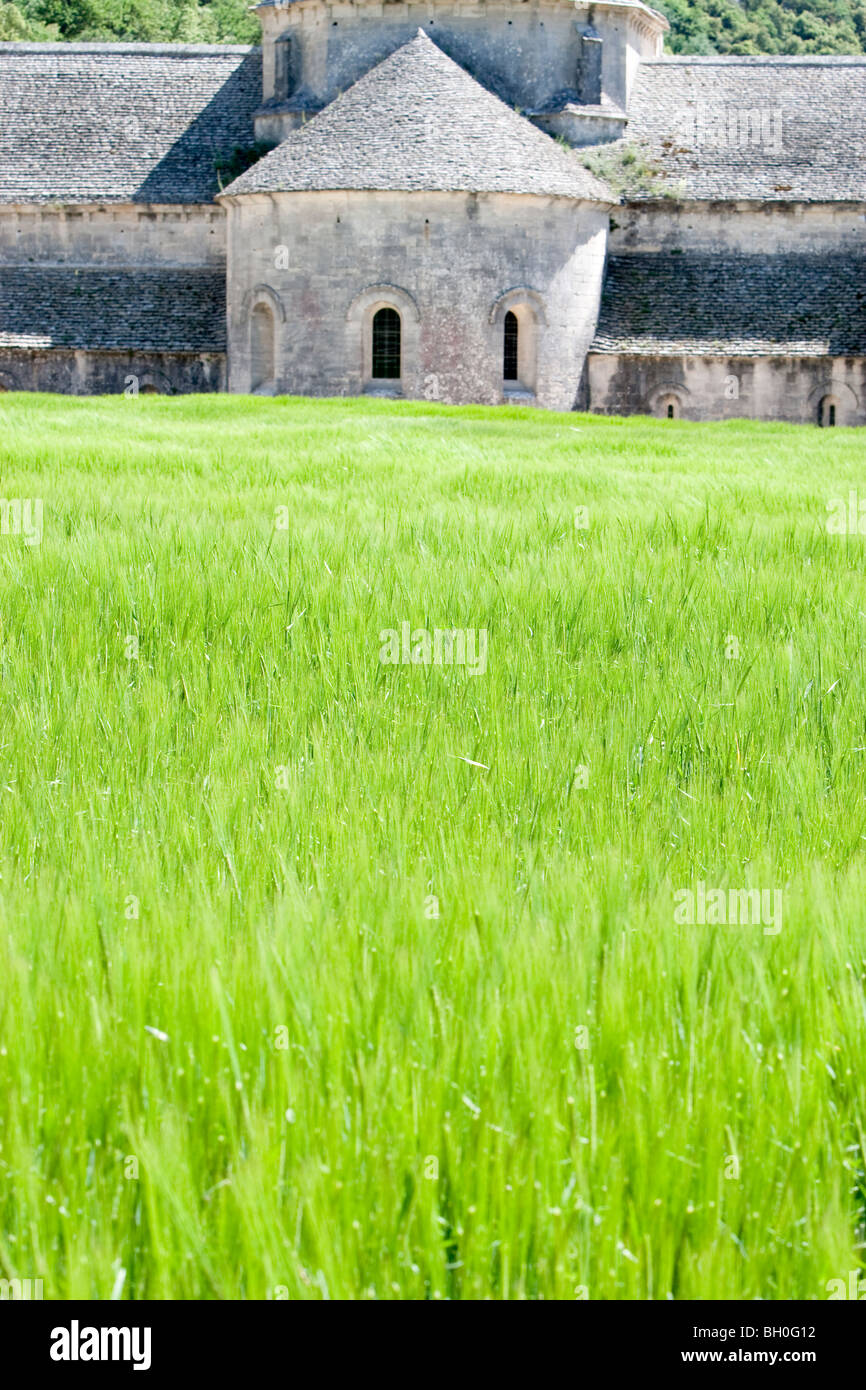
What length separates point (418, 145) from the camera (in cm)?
3203

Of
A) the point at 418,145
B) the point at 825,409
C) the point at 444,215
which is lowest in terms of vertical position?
the point at 825,409

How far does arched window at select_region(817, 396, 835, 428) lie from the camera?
34688mm

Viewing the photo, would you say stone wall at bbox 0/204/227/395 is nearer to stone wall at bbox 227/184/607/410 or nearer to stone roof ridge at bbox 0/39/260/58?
stone wall at bbox 227/184/607/410

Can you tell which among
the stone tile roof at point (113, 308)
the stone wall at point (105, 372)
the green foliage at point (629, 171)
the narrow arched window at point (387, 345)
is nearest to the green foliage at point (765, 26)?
the green foliage at point (629, 171)

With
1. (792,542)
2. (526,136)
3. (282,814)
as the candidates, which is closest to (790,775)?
(282,814)

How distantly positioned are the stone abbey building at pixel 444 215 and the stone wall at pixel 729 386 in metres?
0.05

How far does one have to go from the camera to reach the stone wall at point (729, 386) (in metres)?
34.5

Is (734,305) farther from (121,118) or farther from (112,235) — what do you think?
(121,118)

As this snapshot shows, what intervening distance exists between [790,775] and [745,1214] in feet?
7.26

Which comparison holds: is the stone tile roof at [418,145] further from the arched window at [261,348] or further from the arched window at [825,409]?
the arched window at [825,409]

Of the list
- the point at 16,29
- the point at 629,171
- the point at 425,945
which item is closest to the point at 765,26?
the point at 16,29

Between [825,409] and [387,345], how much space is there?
10223 millimetres

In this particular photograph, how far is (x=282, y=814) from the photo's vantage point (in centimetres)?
379
